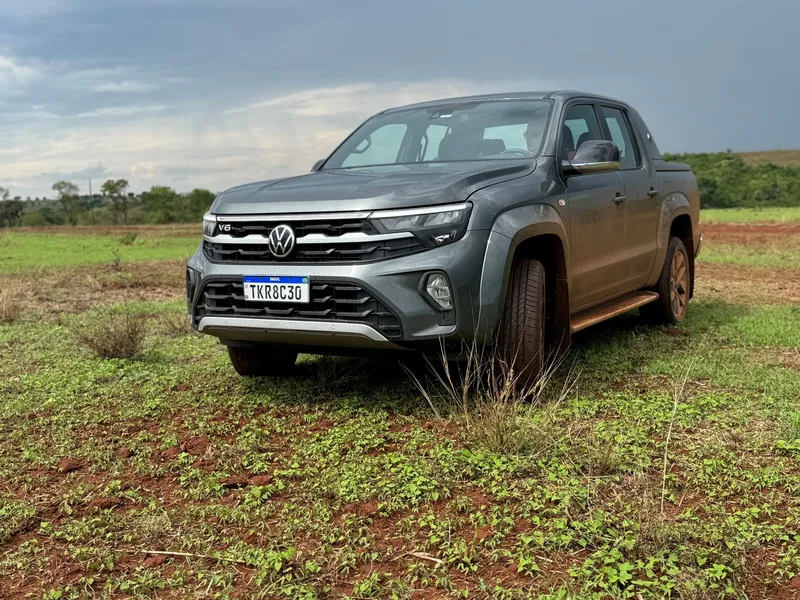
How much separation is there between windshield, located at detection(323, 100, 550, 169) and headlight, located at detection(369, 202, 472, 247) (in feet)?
3.86

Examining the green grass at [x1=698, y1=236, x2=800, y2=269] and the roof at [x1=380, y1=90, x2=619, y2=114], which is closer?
the roof at [x1=380, y1=90, x2=619, y2=114]

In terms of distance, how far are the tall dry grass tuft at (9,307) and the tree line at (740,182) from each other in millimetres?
51867

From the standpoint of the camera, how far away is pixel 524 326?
4.69m

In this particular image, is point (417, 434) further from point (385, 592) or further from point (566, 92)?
point (566, 92)

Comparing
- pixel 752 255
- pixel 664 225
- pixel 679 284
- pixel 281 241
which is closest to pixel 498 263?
pixel 281 241

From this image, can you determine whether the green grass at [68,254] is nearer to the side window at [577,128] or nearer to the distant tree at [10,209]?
the side window at [577,128]

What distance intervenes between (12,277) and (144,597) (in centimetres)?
1237

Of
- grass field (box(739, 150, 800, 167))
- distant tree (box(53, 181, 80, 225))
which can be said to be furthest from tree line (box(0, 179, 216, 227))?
grass field (box(739, 150, 800, 167))

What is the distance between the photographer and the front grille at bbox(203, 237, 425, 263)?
4.35 meters

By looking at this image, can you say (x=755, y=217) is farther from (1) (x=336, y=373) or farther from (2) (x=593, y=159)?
(1) (x=336, y=373)

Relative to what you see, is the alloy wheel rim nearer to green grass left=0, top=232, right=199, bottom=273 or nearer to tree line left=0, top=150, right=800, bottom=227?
green grass left=0, top=232, right=199, bottom=273

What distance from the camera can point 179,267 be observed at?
→ 54.6 ft

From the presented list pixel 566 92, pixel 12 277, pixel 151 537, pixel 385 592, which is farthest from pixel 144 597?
pixel 12 277

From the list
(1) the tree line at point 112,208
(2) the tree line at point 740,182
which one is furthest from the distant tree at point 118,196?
(2) the tree line at point 740,182
